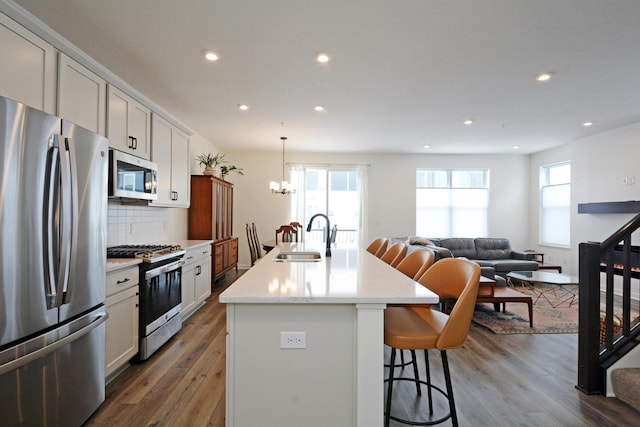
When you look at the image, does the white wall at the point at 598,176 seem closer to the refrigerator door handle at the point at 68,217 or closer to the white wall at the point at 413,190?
the white wall at the point at 413,190

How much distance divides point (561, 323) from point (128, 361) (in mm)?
4661

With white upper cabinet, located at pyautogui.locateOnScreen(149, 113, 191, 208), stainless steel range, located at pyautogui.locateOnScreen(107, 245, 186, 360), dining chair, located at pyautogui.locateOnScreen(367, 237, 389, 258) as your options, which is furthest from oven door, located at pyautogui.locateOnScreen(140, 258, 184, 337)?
dining chair, located at pyautogui.locateOnScreen(367, 237, 389, 258)

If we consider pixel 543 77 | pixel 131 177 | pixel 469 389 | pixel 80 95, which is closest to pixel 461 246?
pixel 543 77

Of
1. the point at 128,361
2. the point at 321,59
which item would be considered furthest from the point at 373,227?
the point at 128,361

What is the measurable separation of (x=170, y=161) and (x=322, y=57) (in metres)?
2.46

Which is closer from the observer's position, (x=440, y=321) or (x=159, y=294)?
(x=440, y=321)

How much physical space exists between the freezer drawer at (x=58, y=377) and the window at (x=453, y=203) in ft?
22.4

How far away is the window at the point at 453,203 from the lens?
7672 mm

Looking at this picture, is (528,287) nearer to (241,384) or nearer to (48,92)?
(241,384)

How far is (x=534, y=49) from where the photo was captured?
2.76 m

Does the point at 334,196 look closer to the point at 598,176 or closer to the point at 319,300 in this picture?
the point at 598,176

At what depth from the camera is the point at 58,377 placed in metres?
1.70

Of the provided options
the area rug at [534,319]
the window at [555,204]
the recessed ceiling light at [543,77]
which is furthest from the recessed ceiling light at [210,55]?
the window at [555,204]

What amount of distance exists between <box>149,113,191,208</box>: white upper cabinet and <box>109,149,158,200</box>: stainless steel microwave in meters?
0.28
